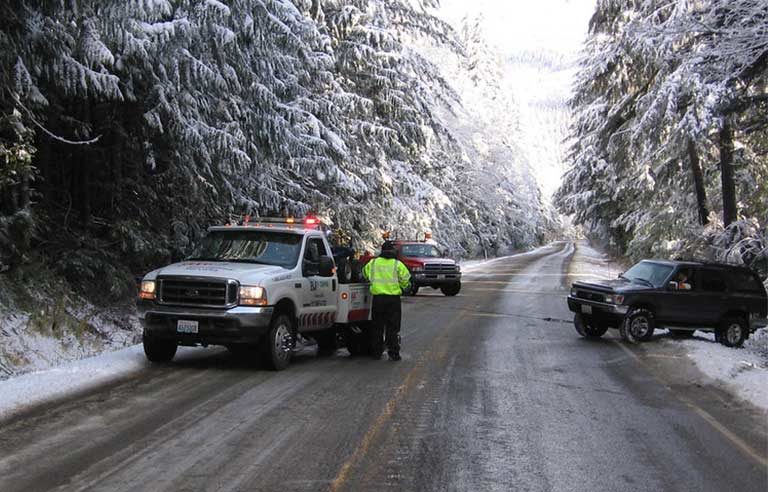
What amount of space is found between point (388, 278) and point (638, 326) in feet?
20.3

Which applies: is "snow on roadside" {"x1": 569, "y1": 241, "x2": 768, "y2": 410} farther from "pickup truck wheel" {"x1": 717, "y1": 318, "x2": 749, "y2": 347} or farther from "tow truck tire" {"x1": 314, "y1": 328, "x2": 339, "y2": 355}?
"tow truck tire" {"x1": 314, "y1": 328, "x2": 339, "y2": 355}

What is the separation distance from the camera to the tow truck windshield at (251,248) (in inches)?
440

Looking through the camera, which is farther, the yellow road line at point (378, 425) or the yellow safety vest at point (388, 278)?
the yellow safety vest at point (388, 278)

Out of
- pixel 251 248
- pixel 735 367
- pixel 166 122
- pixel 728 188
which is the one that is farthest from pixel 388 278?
pixel 728 188

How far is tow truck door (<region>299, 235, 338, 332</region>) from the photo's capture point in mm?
11164

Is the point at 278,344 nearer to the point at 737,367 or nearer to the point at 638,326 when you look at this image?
the point at 737,367

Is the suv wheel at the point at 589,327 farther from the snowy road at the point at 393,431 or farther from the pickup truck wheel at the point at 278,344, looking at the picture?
the pickup truck wheel at the point at 278,344

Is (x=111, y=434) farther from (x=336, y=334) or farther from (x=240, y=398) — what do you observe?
(x=336, y=334)

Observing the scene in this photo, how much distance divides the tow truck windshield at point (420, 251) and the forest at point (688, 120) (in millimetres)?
7508

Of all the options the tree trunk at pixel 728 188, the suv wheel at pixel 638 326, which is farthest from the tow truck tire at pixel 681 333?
the tree trunk at pixel 728 188

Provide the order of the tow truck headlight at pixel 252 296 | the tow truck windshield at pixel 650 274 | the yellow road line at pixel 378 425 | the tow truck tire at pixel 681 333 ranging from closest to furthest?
the yellow road line at pixel 378 425, the tow truck headlight at pixel 252 296, the tow truck windshield at pixel 650 274, the tow truck tire at pixel 681 333

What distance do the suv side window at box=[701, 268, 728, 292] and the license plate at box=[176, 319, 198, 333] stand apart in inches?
427

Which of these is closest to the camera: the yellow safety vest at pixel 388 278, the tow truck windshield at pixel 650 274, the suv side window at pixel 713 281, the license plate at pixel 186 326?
the license plate at pixel 186 326

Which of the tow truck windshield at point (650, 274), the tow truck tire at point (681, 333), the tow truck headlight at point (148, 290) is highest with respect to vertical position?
the tow truck headlight at point (148, 290)
